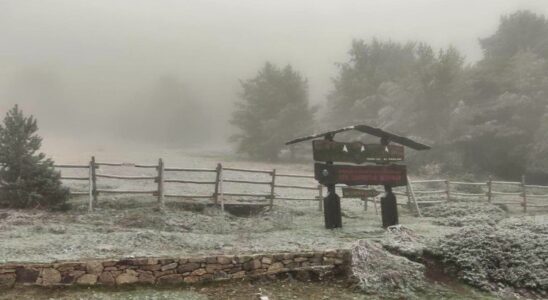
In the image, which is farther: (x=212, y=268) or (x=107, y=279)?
(x=212, y=268)

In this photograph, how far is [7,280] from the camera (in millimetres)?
6984

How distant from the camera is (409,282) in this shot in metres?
8.28

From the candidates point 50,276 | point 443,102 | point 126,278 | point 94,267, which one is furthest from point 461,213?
point 443,102

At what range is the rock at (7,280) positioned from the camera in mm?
6953

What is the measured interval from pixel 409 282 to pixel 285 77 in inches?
1334

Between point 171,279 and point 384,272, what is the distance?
4.09 meters

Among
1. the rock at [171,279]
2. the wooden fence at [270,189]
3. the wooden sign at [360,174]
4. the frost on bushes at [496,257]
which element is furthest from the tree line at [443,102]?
the rock at [171,279]

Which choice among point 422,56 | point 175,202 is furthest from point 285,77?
point 175,202

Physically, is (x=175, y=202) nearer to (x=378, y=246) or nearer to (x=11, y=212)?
(x=11, y=212)

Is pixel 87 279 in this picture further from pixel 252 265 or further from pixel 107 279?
pixel 252 265

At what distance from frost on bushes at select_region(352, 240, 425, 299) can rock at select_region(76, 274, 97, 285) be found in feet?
15.7

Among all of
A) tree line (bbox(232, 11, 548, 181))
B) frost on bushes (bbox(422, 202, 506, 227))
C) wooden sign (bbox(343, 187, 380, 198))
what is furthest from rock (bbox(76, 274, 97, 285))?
tree line (bbox(232, 11, 548, 181))

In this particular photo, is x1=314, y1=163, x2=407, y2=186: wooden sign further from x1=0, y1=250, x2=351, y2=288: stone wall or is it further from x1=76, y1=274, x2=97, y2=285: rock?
x1=76, y1=274, x2=97, y2=285: rock

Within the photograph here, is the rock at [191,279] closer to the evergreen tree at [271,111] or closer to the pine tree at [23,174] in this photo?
the pine tree at [23,174]
